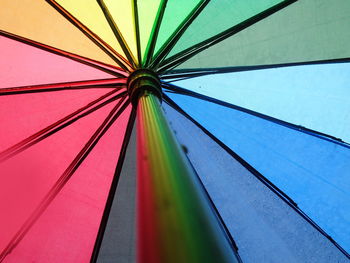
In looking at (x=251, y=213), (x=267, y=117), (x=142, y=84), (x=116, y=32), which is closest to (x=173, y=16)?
(x=116, y=32)

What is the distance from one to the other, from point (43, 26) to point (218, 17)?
49.2 inches

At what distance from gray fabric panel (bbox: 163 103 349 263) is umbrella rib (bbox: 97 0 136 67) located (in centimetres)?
62

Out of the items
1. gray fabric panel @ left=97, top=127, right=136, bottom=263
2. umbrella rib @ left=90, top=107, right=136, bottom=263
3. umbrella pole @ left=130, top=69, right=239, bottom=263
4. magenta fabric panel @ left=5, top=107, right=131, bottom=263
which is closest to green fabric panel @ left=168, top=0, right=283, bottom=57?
umbrella rib @ left=90, top=107, right=136, bottom=263

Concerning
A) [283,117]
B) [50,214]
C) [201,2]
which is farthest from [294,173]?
[50,214]

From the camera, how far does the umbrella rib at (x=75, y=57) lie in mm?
2174

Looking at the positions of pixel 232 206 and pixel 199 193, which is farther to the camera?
pixel 232 206

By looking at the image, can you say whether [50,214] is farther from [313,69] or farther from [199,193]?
[313,69]

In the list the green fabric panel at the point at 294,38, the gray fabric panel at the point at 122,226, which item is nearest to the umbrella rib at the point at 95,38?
the green fabric panel at the point at 294,38

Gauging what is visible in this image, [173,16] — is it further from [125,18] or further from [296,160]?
[296,160]

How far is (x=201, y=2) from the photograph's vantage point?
2.35m

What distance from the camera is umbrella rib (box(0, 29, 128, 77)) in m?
2.17

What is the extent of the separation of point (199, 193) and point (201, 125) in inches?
75.5

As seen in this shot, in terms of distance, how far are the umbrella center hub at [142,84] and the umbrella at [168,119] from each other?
1 centimetres

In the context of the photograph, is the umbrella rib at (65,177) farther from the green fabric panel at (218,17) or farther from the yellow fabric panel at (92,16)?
the green fabric panel at (218,17)
